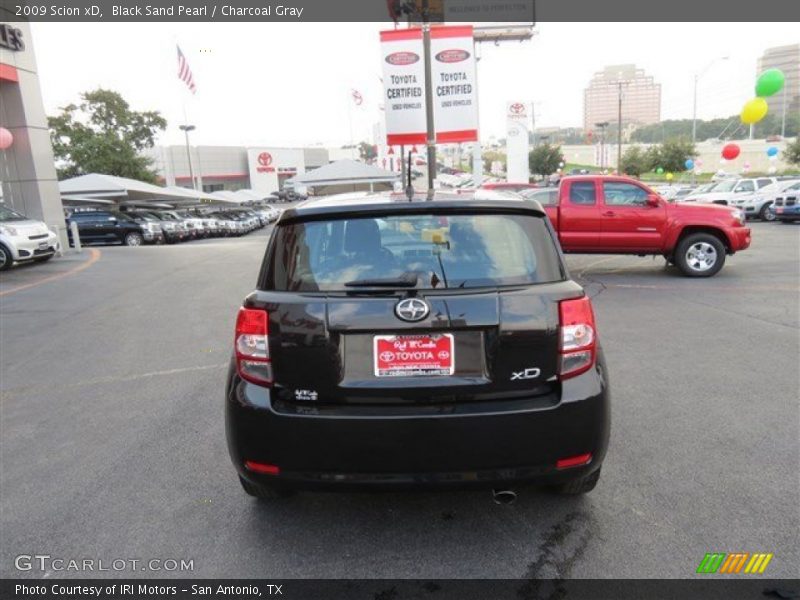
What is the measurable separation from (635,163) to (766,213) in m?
46.7

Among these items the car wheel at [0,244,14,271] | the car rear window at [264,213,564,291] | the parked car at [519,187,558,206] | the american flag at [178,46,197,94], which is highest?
the american flag at [178,46,197,94]

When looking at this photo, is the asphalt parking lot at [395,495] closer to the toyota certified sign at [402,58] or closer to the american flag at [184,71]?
the toyota certified sign at [402,58]

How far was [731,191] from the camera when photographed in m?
23.6

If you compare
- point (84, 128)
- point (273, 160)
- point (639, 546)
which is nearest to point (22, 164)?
point (639, 546)

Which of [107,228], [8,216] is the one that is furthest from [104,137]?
[8,216]

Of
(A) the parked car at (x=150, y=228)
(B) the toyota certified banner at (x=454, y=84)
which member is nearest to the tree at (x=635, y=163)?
(A) the parked car at (x=150, y=228)

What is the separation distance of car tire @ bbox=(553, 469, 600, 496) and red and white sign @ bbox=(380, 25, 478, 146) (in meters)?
11.1

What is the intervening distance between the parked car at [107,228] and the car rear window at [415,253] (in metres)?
24.2

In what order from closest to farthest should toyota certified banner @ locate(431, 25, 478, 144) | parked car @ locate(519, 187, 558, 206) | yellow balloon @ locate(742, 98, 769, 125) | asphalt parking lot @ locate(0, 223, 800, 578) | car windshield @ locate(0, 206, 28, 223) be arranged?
1. asphalt parking lot @ locate(0, 223, 800, 578)
2. parked car @ locate(519, 187, 558, 206)
3. toyota certified banner @ locate(431, 25, 478, 144)
4. car windshield @ locate(0, 206, 28, 223)
5. yellow balloon @ locate(742, 98, 769, 125)

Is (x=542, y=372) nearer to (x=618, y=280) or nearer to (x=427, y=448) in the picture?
(x=427, y=448)

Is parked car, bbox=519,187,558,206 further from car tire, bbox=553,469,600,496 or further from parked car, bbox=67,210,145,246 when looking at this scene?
parked car, bbox=67,210,145,246

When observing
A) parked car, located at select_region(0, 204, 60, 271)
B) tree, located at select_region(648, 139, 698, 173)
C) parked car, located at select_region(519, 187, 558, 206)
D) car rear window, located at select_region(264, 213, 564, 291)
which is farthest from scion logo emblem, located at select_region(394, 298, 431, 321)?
tree, located at select_region(648, 139, 698, 173)

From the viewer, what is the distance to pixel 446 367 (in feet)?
8.50

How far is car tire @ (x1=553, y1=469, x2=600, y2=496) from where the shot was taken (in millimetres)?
3061
